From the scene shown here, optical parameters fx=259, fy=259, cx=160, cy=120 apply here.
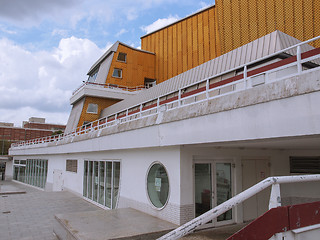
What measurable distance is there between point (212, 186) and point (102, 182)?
7575 mm

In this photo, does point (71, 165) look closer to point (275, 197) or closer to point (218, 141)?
point (218, 141)

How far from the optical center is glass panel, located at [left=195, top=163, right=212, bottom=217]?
346 inches

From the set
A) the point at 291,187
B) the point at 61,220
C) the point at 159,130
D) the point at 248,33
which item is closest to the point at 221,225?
the point at 291,187

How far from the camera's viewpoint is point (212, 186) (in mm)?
9016

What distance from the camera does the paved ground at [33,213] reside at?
375 inches

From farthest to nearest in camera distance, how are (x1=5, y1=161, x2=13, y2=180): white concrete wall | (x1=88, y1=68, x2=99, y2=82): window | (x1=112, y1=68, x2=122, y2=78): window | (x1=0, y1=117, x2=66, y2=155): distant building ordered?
(x1=0, y1=117, x2=66, y2=155): distant building, (x1=5, y1=161, x2=13, y2=180): white concrete wall, (x1=88, y1=68, x2=99, y2=82): window, (x1=112, y1=68, x2=122, y2=78): window

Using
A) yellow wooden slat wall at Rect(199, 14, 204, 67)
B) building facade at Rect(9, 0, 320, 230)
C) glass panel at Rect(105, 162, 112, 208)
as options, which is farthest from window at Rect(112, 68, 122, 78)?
glass panel at Rect(105, 162, 112, 208)

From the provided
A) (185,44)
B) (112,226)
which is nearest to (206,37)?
(185,44)

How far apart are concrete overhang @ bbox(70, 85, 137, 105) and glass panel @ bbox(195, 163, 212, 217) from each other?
22739 millimetres

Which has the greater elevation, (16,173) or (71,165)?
(71,165)

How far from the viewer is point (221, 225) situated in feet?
28.6

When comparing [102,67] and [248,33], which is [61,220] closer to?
[248,33]

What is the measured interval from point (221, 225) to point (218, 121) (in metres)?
4.17

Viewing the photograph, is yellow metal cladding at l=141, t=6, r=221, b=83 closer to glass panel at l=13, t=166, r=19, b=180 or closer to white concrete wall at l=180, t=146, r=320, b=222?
white concrete wall at l=180, t=146, r=320, b=222
